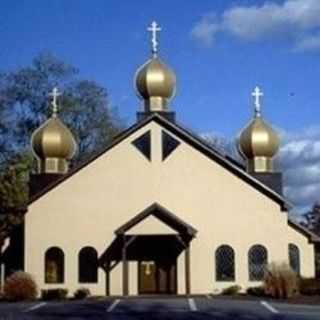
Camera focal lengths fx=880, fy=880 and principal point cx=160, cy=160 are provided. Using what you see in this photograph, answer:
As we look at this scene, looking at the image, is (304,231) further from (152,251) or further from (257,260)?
(152,251)

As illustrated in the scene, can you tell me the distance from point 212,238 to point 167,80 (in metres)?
7.92

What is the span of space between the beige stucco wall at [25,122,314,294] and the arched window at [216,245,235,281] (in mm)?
237

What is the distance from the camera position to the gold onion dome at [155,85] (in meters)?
39.4

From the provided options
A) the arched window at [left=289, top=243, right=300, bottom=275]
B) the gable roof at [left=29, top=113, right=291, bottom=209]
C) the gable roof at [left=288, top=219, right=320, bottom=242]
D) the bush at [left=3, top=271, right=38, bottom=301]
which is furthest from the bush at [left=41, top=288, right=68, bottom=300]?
the gable roof at [left=288, top=219, right=320, bottom=242]

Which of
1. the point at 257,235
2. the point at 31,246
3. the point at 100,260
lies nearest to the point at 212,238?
the point at 257,235

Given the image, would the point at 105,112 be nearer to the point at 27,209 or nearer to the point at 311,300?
the point at 27,209

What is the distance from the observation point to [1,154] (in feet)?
176

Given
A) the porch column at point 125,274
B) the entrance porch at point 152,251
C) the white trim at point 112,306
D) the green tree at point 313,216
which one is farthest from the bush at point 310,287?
the green tree at point 313,216

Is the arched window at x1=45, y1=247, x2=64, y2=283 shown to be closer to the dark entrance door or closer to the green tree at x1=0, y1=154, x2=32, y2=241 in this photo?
the dark entrance door

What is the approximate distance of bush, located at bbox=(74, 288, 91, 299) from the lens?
34625 mm

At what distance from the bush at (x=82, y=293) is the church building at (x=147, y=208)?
1.43 ft

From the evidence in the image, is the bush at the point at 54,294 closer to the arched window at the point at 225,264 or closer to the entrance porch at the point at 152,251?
the entrance porch at the point at 152,251

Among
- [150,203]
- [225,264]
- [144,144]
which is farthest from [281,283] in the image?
[144,144]

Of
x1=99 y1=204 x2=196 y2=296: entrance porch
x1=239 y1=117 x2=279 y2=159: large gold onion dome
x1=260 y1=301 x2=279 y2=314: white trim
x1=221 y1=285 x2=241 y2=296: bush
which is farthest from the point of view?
x1=239 y1=117 x2=279 y2=159: large gold onion dome
